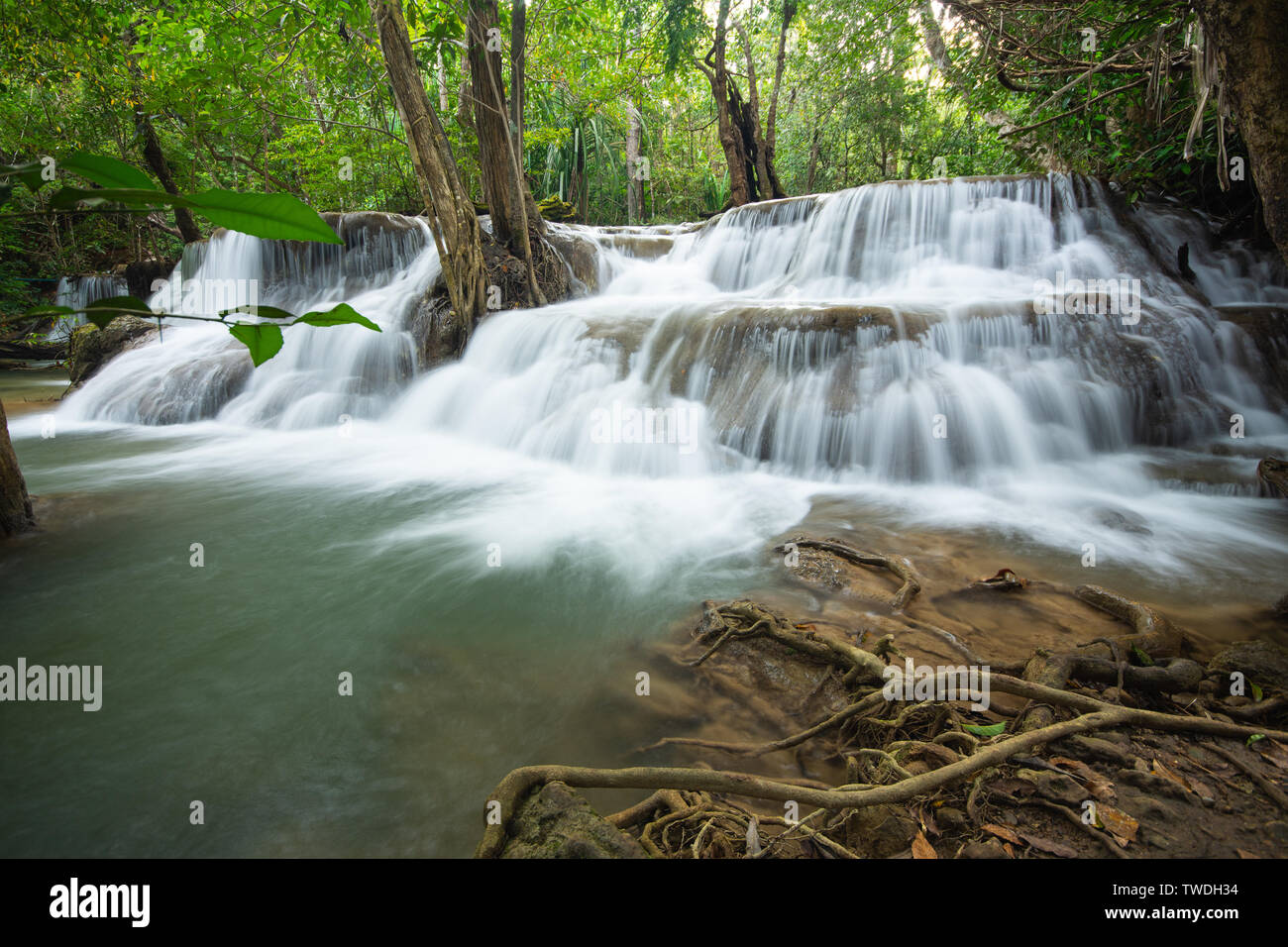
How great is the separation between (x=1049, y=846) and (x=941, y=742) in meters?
0.44

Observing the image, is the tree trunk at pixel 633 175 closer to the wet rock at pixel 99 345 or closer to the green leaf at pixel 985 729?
the wet rock at pixel 99 345

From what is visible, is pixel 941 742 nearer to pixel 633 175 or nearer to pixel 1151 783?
pixel 1151 783

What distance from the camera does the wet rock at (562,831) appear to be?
1.43 metres

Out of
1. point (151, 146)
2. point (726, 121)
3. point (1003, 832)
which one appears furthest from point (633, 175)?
point (1003, 832)

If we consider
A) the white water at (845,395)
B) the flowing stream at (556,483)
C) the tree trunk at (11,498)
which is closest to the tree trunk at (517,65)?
the flowing stream at (556,483)

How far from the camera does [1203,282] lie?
7.30 meters

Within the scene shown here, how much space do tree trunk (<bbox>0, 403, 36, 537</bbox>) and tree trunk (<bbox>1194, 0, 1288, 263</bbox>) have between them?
630 centimetres

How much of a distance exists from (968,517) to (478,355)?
20.4 ft

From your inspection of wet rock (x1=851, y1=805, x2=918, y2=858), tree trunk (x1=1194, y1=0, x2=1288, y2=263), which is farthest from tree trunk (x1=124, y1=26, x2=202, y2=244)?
wet rock (x1=851, y1=805, x2=918, y2=858)

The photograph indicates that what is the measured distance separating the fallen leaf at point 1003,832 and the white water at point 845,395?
8.07ft

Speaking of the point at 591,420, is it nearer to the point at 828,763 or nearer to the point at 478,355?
the point at 478,355

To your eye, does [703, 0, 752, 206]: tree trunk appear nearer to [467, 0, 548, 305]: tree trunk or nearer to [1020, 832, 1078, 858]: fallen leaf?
[467, 0, 548, 305]: tree trunk
